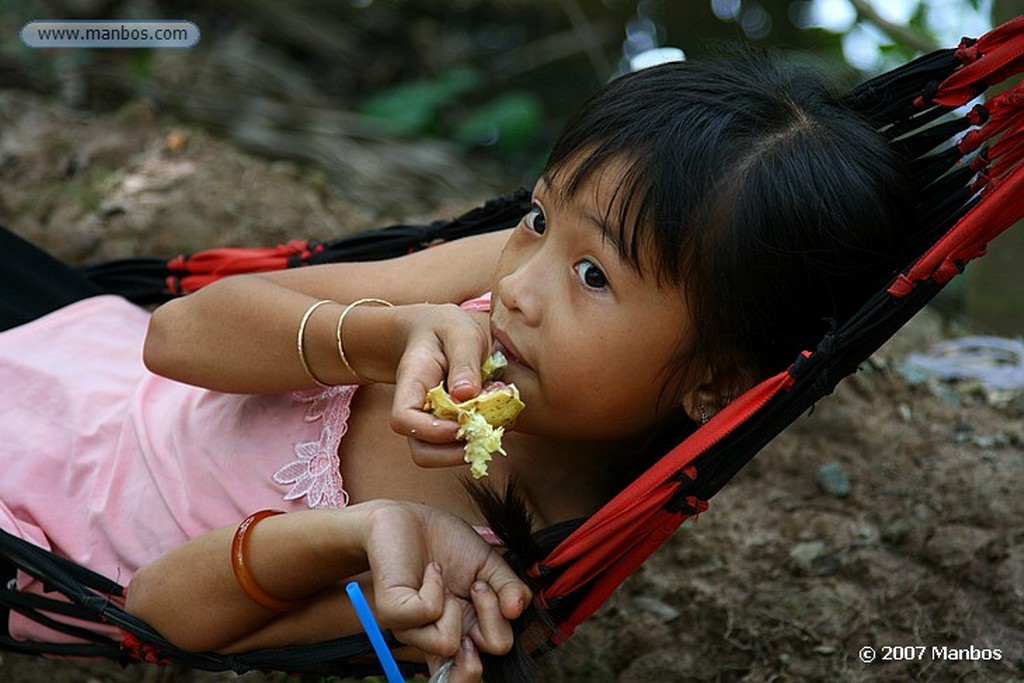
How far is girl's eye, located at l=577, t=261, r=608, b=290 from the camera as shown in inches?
63.1

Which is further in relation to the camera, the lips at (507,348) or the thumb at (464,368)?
the lips at (507,348)

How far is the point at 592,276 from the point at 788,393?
0.98ft

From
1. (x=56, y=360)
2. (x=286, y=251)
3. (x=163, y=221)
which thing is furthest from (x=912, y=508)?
(x=163, y=221)

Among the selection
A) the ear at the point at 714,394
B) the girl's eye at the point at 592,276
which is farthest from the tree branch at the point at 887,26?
the girl's eye at the point at 592,276

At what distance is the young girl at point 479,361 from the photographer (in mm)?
1595

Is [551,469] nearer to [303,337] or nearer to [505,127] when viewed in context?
[303,337]

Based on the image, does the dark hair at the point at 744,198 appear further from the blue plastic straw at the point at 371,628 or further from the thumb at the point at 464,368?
the blue plastic straw at the point at 371,628

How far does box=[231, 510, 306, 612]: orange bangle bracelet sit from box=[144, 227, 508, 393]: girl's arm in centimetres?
24

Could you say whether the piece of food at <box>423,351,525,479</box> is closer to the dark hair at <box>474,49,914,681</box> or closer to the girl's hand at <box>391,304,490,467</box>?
the girl's hand at <box>391,304,490,467</box>

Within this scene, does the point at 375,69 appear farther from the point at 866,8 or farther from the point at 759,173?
the point at 759,173

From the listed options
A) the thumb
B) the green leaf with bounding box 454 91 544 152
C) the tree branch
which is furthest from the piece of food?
the green leaf with bounding box 454 91 544 152

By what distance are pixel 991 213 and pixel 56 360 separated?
5.11ft

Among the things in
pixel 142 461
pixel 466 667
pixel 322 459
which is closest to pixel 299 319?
pixel 322 459

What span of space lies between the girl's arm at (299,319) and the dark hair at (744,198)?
0.33 metres
